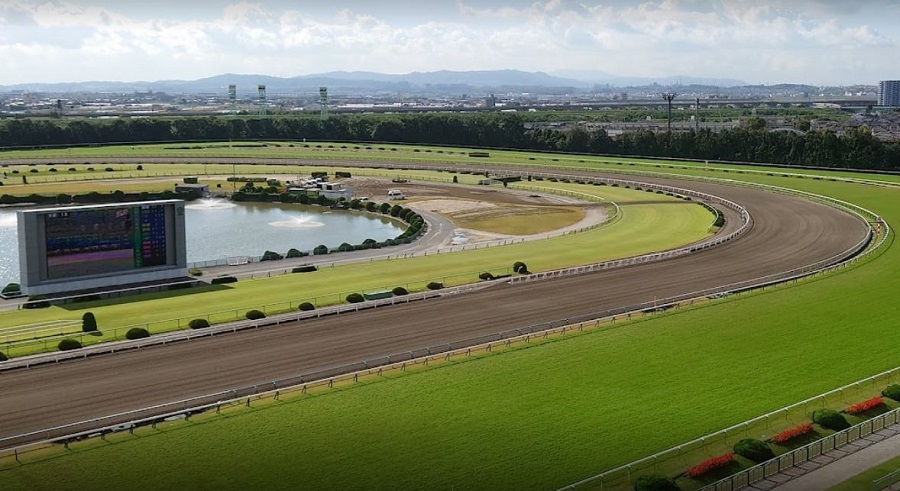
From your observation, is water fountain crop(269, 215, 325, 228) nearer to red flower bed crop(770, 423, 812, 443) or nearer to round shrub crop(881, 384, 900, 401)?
round shrub crop(881, 384, 900, 401)

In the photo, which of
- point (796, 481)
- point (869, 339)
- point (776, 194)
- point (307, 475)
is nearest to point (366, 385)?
point (307, 475)

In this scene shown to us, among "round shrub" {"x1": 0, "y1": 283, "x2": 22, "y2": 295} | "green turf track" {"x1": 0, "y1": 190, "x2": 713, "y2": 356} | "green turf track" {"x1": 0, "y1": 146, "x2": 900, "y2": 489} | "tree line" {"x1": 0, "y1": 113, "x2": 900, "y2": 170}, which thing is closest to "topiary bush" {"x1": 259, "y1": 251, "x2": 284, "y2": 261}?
"green turf track" {"x1": 0, "y1": 190, "x2": 713, "y2": 356}

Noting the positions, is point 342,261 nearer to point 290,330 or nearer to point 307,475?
point 290,330

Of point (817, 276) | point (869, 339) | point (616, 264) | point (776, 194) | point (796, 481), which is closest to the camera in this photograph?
point (796, 481)

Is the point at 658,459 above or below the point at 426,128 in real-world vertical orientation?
below

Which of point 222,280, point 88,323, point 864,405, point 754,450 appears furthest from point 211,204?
point 754,450

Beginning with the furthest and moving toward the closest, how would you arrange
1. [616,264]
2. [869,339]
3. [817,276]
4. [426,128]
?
1. [426,128]
2. [616,264]
3. [817,276]
4. [869,339]

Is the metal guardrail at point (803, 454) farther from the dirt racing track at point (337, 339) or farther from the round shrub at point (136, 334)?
the round shrub at point (136, 334)

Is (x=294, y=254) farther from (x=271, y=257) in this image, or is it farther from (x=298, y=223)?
(x=298, y=223)
